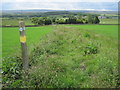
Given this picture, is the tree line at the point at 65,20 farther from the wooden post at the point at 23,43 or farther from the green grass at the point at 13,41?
the wooden post at the point at 23,43

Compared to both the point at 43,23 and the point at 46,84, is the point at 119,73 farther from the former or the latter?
the point at 43,23

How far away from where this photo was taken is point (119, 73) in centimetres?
422

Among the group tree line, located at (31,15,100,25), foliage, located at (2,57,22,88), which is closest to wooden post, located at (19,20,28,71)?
foliage, located at (2,57,22,88)

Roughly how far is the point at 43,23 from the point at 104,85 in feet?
123

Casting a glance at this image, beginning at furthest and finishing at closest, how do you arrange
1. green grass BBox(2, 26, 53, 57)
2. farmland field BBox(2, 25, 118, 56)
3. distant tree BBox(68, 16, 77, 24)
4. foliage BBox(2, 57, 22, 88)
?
distant tree BBox(68, 16, 77, 24)
farmland field BBox(2, 25, 118, 56)
green grass BBox(2, 26, 53, 57)
foliage BBox(2, 57, 22, 88)

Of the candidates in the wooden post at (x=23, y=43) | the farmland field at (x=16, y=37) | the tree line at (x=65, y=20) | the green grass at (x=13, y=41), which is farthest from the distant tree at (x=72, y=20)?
the wooden post at (x=23, y=43)

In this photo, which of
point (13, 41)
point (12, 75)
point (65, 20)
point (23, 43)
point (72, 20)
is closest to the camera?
point (12, 75)

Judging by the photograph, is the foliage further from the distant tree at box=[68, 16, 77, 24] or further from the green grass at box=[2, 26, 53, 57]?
the distant tree at box=[68, 16, 77, 24]

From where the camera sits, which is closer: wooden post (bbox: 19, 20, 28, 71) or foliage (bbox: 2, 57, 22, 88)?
foliage (bbox: 2, 57, 22, 88)

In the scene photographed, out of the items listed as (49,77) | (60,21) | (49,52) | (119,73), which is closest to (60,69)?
(49,77)

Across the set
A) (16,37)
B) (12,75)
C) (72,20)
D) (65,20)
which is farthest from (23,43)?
(72,20)

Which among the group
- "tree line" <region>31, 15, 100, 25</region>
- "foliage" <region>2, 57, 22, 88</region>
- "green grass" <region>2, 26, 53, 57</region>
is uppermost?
"tree line" <region>31, 15, 100, 25</region>

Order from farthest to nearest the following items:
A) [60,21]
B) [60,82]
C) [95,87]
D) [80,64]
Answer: [60,21] < [80,64] < [60,82] < [95,87]

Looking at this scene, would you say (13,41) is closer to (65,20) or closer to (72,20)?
(65,20)
